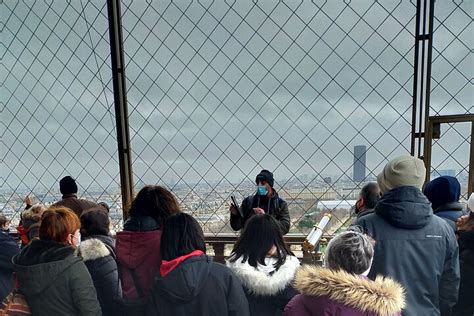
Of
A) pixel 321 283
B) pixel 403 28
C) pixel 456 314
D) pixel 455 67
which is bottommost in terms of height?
pixel 456 314

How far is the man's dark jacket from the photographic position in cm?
257

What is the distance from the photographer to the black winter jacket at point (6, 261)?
1919 mm

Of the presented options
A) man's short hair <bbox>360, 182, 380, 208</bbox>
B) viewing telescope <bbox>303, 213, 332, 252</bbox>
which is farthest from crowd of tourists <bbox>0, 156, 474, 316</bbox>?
viewing telescope <bbox>303, 213, 332, 252</bbox>

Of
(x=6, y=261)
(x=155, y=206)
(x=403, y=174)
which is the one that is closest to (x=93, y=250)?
(x=155, y=206)

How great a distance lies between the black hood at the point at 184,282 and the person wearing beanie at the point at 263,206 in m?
1.18

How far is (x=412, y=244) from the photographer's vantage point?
1.41m

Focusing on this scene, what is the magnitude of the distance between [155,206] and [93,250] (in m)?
0.34

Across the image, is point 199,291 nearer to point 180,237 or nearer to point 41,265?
point 180,237

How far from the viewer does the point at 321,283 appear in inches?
44.8

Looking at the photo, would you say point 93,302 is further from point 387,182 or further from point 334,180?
point 334,180

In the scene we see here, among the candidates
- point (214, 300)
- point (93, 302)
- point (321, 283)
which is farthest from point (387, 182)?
point (93, 302)

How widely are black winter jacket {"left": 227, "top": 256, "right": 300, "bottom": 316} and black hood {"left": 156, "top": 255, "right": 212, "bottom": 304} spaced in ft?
0.70

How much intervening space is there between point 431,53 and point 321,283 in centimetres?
→ 167

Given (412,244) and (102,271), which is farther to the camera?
(102,271)
